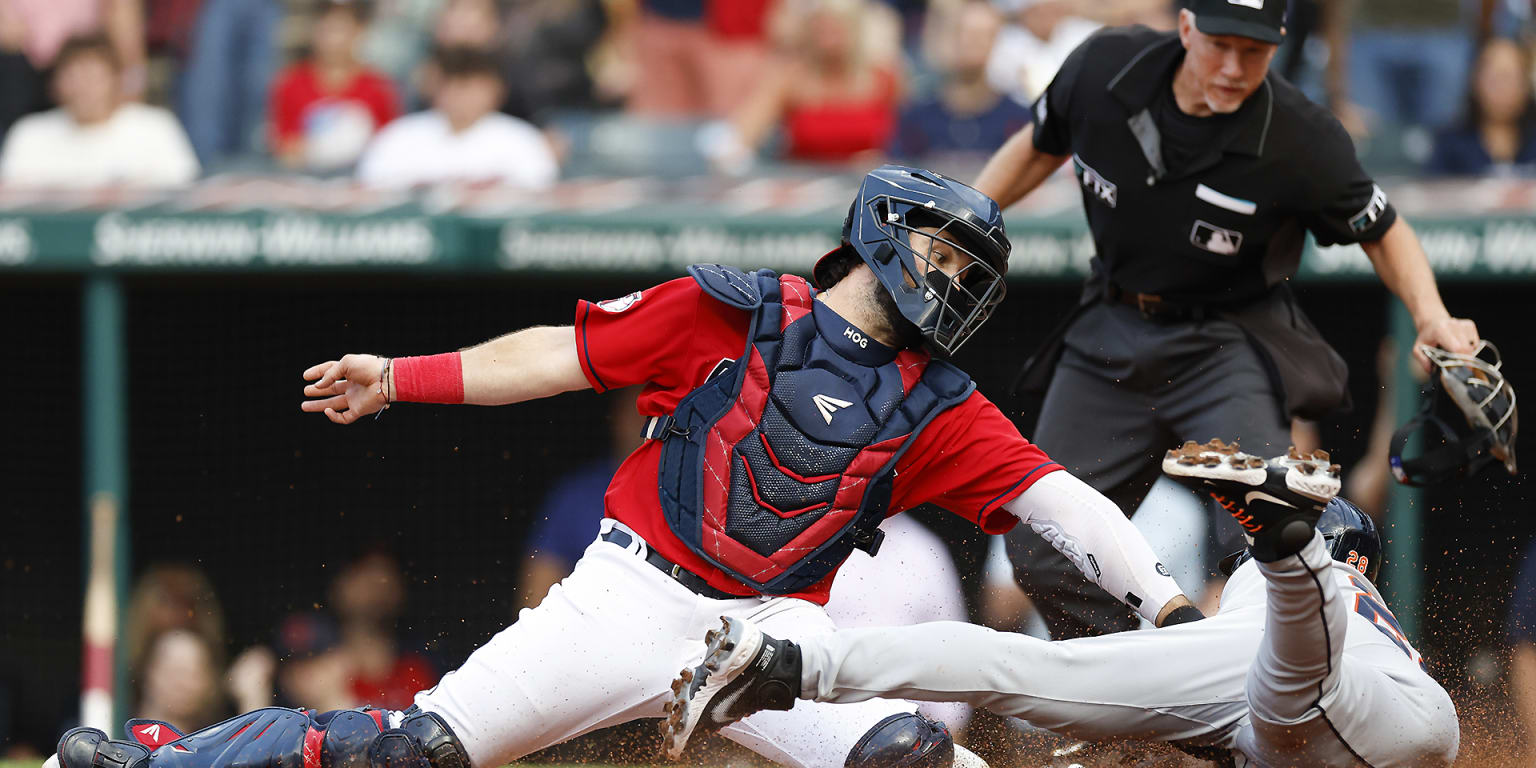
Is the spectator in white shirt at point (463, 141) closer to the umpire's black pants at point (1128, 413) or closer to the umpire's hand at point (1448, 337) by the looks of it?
the umpire's black pants at point (1128, 413)

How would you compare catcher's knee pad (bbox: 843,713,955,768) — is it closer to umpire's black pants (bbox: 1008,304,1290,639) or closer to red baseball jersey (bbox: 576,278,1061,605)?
red baseball jersey (bbox: 576,278,1061,605)

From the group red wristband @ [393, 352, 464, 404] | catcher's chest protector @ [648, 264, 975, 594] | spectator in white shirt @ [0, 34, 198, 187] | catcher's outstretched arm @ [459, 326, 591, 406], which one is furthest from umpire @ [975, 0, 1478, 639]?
spectator in white shirt @ [0, 34, 198, 187]

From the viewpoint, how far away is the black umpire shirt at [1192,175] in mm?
4477

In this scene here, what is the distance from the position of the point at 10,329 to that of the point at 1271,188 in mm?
5217

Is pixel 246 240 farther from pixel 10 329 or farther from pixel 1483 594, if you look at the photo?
pixel 1483 594

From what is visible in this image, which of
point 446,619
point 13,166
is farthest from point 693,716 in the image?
point 13,166

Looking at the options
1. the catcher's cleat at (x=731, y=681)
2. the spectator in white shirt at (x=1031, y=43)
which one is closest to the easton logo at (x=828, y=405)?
the catcher's cleat at (x=731, y=681)

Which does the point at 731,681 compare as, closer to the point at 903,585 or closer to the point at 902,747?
the point at 902,747

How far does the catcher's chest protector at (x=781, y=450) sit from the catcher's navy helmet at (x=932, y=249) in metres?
0.16

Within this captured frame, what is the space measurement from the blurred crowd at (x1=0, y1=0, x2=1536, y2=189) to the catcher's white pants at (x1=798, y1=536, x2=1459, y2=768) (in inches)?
166

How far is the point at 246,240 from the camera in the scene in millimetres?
6352

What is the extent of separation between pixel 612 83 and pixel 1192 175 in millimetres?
4389

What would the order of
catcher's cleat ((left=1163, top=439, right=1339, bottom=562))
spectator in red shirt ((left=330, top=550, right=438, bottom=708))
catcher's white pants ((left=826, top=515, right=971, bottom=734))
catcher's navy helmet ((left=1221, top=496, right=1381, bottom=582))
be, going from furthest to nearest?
spectator in red shirt ((left=330, top=550, right=438, bottom=708)) < catcher's white pants ((left=826, top=515, right=971, bottom=734)) < catcher's navy helmet ((left=1221, top=496, right=1381, bottom=582)) < catcher's cleat ((left=1163, top=439, right=1339, bottom=562))

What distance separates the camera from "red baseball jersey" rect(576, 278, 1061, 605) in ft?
11.9
